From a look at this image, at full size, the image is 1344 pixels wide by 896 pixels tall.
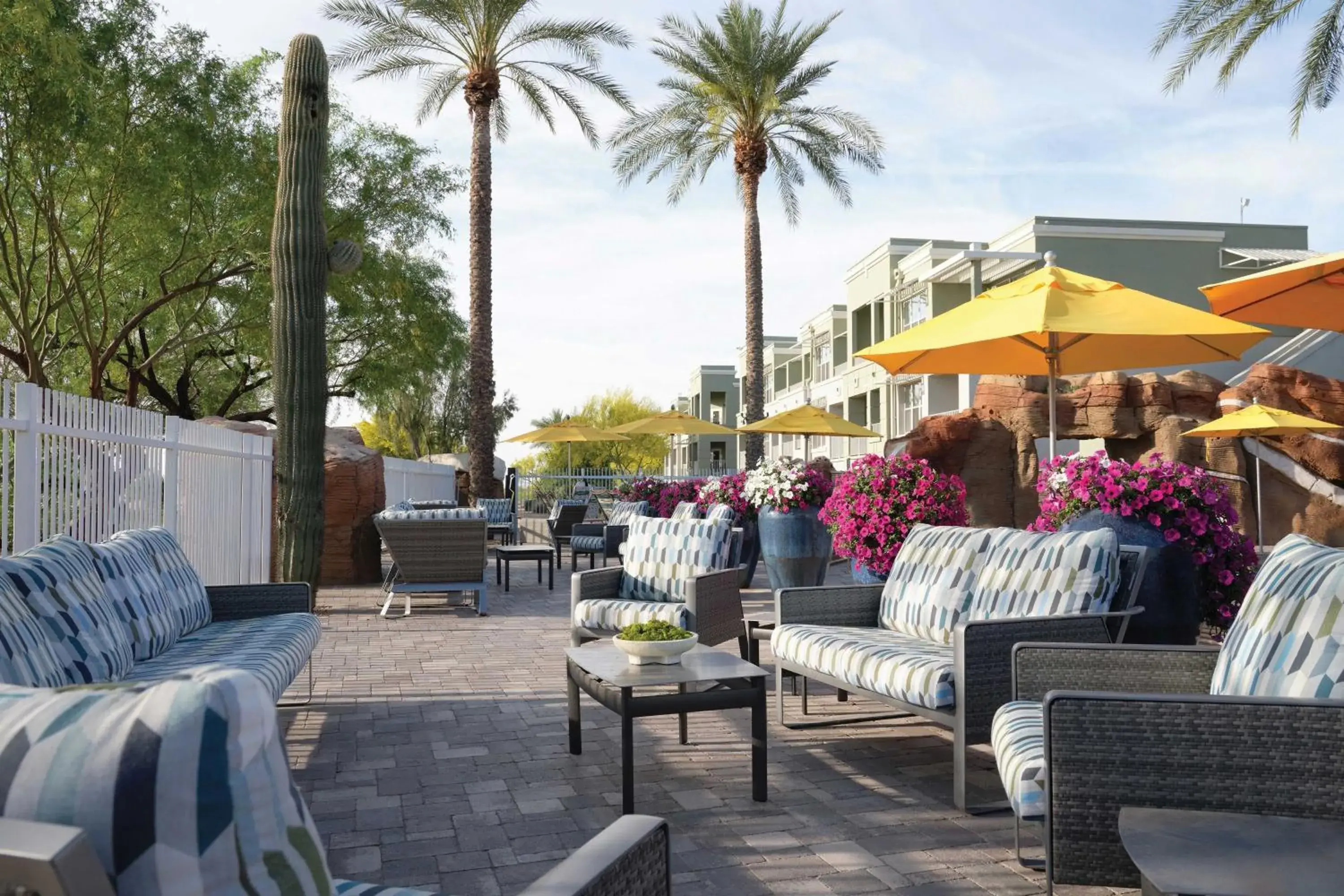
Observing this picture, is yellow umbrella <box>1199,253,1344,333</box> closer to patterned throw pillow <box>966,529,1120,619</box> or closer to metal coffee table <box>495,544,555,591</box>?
patterned throw pillow <box>966,529,1120,619</box>

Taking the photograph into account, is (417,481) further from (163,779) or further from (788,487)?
(163,779)

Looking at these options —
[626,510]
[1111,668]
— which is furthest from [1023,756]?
[626,510]

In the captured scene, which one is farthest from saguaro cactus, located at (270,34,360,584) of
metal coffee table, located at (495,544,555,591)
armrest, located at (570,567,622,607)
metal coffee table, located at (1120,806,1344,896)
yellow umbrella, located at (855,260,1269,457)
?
metal coffee table, located at (1120,806,1344,896)

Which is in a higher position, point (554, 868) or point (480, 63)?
point (480, 63)

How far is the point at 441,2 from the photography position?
16234mm

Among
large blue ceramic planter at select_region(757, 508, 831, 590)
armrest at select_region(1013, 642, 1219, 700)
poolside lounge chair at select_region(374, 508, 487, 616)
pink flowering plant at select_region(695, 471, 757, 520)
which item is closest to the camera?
armrest at select_region(1013, 642, 1219, 700)

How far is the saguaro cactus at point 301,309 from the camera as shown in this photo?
9.08 metres

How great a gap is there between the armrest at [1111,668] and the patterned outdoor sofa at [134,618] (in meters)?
2.51

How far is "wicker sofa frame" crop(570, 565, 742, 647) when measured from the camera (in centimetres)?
553

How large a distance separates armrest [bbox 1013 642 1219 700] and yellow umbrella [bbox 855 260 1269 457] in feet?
8.53

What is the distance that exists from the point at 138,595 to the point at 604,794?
6.95 feet

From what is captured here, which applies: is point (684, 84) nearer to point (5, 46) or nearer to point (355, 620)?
point (5, 46)

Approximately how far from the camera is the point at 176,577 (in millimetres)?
4992

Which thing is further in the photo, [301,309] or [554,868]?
[301,309]
